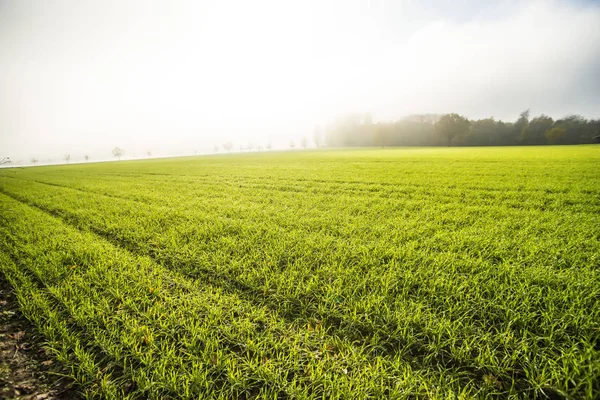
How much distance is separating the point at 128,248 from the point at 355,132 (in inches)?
5356

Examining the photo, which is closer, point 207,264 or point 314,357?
point 314,357

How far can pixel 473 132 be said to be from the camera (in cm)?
9325

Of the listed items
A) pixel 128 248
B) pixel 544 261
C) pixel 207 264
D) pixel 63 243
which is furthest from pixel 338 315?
pixel 63 243

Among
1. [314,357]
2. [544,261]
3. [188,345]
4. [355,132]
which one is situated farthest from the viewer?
[355,132]

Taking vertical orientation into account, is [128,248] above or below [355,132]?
below

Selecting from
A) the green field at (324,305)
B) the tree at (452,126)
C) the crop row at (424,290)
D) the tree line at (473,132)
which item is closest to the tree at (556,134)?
the tree line at (473,132)

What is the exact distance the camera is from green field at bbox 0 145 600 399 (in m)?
2.44

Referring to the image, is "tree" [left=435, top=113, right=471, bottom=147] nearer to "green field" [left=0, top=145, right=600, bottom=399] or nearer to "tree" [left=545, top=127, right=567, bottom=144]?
"tree" [left=545, top=127, right=567, bottom=144]

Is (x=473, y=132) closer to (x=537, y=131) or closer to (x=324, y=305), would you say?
(x=537, y=131)

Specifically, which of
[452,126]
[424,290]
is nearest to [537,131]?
[452,126]

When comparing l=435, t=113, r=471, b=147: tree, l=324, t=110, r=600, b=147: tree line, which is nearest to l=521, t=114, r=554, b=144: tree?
l=324, t=110, r=600, b=147: tree line

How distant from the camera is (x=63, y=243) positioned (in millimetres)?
6160

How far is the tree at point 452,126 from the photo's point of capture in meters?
88.4

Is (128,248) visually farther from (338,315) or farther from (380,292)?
(380,292)
